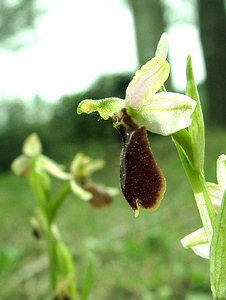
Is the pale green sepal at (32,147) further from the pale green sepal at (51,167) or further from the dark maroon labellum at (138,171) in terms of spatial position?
the dark maroon labellum at (138,171)

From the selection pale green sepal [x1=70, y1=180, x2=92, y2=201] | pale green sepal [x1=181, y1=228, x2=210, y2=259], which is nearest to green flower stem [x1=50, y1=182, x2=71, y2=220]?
pale green sepal [x1=70, y1=180, x2=92, y2=201]

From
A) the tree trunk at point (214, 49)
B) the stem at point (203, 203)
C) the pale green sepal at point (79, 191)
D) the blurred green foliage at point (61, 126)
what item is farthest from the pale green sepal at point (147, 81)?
the blurred green foliage at point (61, 126)

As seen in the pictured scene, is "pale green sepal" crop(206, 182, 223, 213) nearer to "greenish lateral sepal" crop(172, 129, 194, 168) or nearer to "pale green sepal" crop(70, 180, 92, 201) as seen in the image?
"greenish lateral sepal" crop(172, 129, 194, 168)

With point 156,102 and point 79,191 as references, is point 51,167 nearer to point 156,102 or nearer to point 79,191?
point 79,191

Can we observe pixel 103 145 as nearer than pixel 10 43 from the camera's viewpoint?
Yes

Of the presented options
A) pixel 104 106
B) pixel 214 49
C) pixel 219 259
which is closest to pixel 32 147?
pixel 104 106

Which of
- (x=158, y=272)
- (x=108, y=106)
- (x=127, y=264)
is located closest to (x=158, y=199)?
(x=108, y=106)

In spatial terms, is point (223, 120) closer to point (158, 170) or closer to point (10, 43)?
point (10, 43)
